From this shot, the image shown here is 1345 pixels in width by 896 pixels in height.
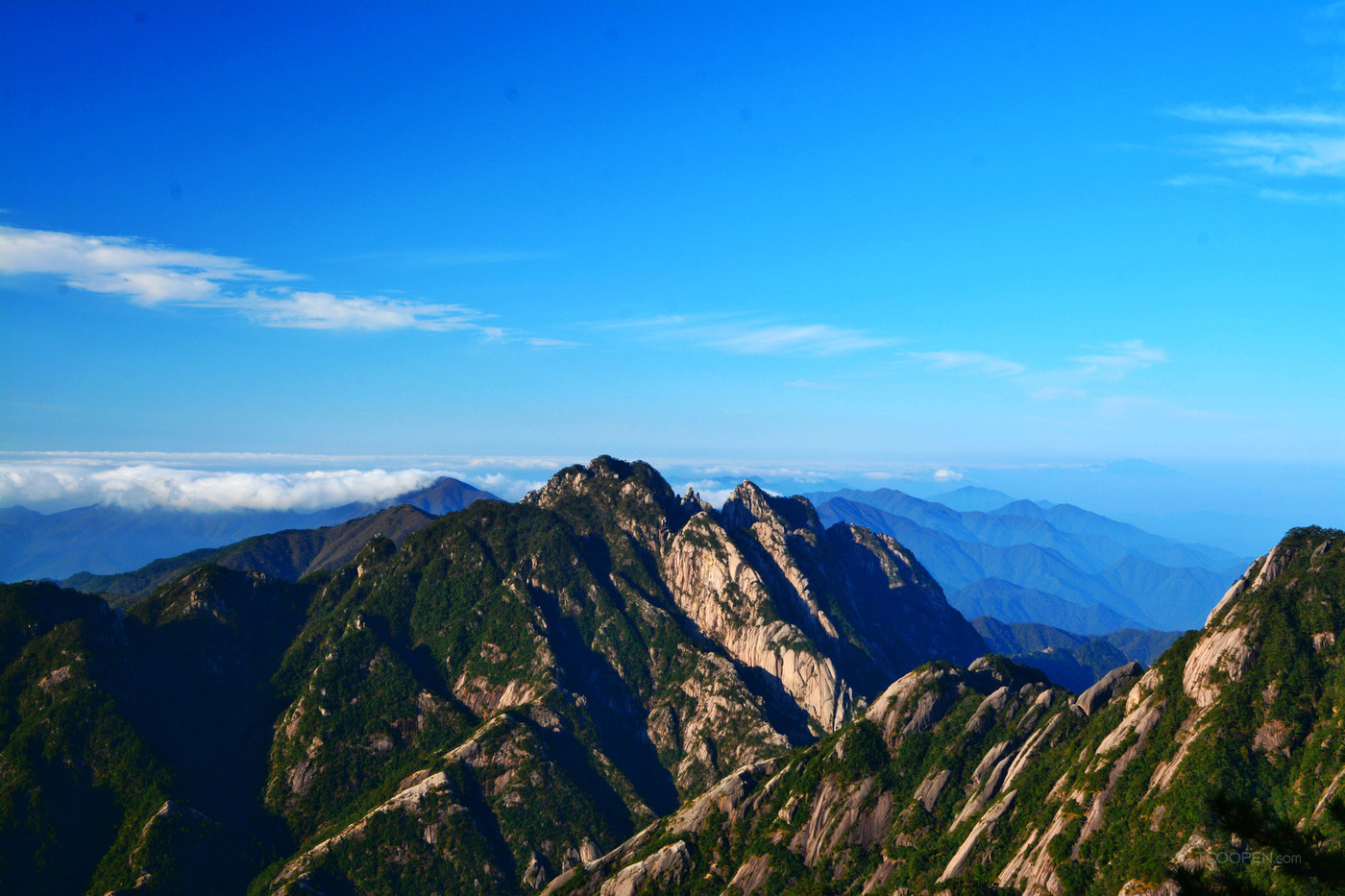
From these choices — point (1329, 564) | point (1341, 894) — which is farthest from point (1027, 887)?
point (1341, 894)

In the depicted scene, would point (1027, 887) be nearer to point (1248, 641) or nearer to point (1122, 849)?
point (1122, 849)

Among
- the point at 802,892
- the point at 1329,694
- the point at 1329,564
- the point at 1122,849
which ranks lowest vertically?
the point at 802,892

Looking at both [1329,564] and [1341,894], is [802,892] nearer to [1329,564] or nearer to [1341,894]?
[1329,564]

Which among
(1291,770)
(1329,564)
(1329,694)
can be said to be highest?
(1329,564)

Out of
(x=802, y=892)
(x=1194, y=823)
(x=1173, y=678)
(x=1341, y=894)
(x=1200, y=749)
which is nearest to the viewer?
(x=1341, y=894)

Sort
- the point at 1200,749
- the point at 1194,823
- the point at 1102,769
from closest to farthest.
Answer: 1. the point at 1194,823
2. the point at 1200,749
3. the point at 1102,769

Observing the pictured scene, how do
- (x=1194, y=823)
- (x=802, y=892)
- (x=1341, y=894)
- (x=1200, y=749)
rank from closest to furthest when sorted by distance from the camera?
(x=1341, y=894), (x=1194, y=823), (x=1200, y=749), (x=802, y=892)

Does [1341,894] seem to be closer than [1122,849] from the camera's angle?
Yes

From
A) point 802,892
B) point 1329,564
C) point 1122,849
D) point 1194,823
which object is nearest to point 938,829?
point 802,892

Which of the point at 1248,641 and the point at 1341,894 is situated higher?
the point at 1341,894
